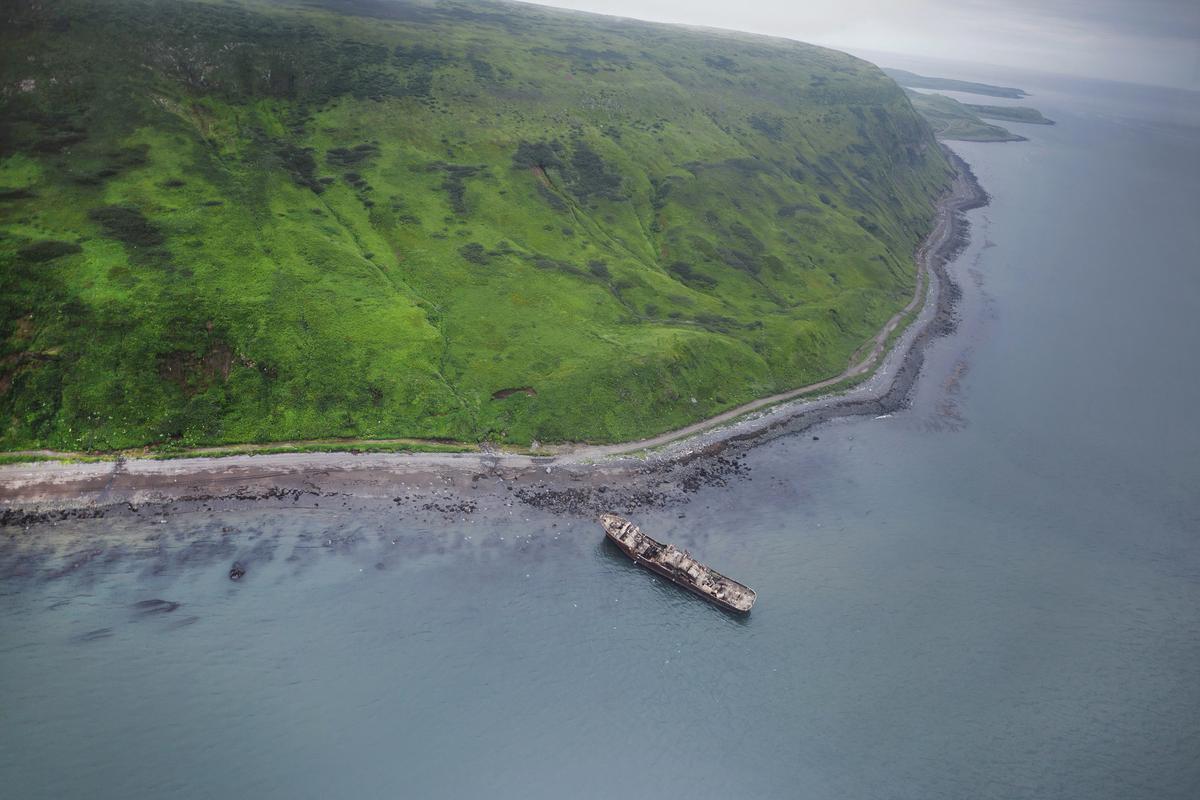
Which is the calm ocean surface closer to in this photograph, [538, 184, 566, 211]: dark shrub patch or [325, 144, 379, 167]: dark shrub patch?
[538, 184, 566, 211]: dark shrub patch

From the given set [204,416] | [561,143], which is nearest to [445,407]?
[204,416]

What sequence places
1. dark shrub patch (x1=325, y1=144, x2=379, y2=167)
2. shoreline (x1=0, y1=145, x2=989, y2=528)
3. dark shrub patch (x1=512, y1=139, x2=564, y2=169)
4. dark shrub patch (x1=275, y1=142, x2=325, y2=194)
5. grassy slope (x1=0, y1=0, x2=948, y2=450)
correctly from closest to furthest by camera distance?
shoreline (x1=0, y1=145, x2=989, y2=528), grassy slope (x1=0, y1=0, x2=948, y2=450), dark shrub patch (x1=275, y1=142, x2=325, y2=194), dark shrub patch (x1=325, y1=144, x2=379, y2=167), dark shrub patch (x1=512, y1=139, x2=564, y2=169)

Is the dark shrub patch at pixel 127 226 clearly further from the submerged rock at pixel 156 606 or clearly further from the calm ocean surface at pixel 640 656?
the submerged rock at pixel 156 606

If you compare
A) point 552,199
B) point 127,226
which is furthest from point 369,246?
point 552,199

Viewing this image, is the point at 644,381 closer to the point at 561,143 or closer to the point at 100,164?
the point at 561,143

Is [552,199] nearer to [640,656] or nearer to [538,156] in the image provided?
[538,156]

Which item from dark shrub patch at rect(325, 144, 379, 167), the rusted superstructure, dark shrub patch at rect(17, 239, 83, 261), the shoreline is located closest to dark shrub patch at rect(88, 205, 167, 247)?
dark shrub patch at rect(17, 239, 83, 261)
